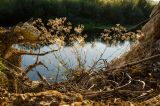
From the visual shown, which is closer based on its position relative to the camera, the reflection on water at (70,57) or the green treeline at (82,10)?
the reflection on water at (70,57)

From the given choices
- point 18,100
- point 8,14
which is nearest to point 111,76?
point 18,100

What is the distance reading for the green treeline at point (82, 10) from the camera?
36562 millimetres

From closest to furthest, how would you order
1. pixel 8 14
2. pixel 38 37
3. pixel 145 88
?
pixel 145 88 < pixel 38 37 < pixel 8 14

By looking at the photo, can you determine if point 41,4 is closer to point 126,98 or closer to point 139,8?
point 139,8

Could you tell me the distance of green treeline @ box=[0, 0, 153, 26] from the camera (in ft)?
120

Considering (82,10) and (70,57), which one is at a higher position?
(82,10)

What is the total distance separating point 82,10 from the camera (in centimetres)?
4097

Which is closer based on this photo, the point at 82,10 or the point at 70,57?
the point at 70,57

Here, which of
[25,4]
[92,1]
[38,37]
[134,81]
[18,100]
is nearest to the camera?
[18,100]

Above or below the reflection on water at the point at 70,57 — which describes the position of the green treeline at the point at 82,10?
above

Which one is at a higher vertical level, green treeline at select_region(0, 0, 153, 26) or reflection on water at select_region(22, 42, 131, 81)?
green treeline at select_region(0, 0, 153, 26)

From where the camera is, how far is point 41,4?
39.2 metres

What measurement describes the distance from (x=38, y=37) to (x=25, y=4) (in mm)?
34344

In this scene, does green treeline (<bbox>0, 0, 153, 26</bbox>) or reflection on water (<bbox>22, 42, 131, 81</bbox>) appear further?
green treeline (<bbox>0, 0, 153, 26</bbox>)
